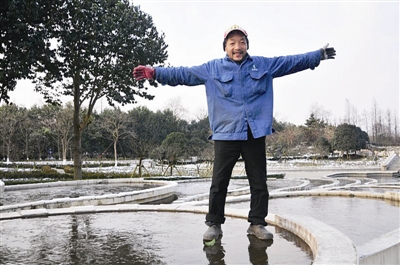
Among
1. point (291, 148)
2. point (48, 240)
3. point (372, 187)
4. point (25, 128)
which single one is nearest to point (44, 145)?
point (25, 128)

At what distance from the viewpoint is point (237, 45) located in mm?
2885

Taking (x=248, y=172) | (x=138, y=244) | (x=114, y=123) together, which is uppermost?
(x=114, y=123)

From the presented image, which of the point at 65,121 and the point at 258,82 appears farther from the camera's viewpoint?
the point at 65,121

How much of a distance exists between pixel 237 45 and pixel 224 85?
12.8 inches

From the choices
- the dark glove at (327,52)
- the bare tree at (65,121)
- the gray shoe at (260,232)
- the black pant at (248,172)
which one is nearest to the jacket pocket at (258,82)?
the black pant at (248,172)

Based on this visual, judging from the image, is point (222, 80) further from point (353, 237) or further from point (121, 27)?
point (121, 27)

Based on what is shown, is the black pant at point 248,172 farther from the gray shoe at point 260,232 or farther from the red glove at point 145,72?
the red glove at point 145,72

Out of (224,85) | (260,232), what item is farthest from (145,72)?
(260,232)

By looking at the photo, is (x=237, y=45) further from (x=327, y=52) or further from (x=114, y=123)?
(x=114, y=123)

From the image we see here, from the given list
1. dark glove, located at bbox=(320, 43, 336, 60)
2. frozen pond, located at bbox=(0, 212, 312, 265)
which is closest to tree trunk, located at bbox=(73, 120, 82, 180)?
frozen pond, located at bbox=(0, 212, 312, 265)

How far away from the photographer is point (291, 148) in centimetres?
4106

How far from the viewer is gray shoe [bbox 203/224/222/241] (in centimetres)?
279

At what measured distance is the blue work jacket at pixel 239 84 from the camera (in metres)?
2.74

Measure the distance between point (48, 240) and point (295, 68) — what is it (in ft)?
7.81
